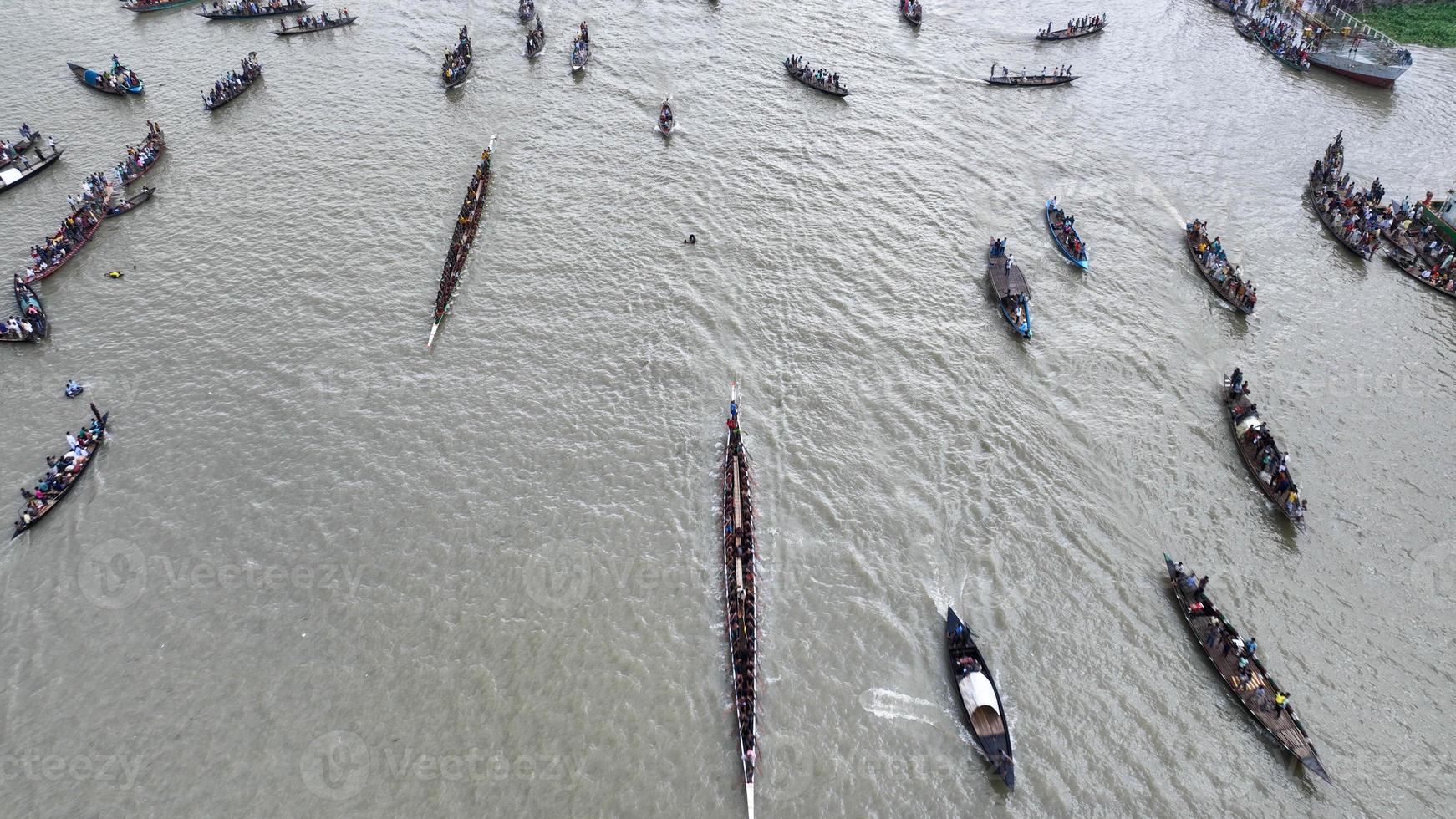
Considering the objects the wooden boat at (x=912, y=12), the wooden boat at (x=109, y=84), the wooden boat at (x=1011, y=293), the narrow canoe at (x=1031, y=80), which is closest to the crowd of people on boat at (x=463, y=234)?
the wooden boat at (x=109, y=84)

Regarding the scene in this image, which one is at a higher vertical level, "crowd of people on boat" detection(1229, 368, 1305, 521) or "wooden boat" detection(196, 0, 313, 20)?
"wooden boat" detection(196, 0, 313, 20)

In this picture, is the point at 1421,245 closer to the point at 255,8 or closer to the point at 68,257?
the point at 68,257

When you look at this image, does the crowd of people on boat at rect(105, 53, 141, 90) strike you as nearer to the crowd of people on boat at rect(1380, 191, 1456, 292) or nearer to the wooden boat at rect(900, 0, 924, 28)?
the wooden boat at rect(900, 0, 924, 28)

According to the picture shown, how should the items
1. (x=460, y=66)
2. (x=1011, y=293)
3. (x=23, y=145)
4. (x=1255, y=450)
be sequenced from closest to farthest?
(x=1255, y=450)
(x=1011, y=293)
(x=23, y=145)
(x=460, y=66)

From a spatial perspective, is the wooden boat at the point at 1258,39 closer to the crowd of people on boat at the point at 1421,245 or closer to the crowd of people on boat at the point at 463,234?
the crowd of people on boat at the point at 1421,245

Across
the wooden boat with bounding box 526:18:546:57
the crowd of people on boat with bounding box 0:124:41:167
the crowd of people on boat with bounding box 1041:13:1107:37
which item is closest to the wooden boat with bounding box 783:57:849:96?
the wooden boat with bounding box 526:18:546:57

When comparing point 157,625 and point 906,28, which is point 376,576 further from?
point 906,28


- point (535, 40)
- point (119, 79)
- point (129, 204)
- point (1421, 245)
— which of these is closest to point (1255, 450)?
point (1421, 245)
